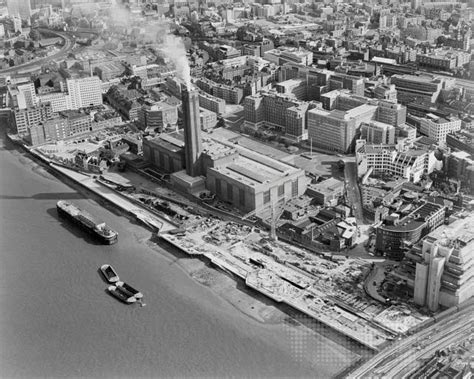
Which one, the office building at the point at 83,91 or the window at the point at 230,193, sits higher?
the office building at the point at 83,91

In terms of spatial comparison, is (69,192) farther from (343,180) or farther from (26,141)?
(343,180)

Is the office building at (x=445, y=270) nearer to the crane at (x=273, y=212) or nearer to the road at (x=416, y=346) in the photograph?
the road at (x=416, y=346)

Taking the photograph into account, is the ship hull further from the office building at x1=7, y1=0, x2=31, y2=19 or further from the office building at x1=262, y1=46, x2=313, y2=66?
the office building at x1=7, y1=0, x2=31, y2=19

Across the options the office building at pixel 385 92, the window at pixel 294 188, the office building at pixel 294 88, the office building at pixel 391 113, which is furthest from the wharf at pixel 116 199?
the office building at pixel 385 92

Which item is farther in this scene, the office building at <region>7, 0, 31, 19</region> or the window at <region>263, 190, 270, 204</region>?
the office building at <region>7, 0, 31, 19</region>

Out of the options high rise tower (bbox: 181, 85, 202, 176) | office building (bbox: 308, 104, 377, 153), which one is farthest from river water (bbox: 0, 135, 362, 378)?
office building (bbox: 308, 104, 377, 153)
